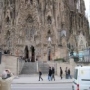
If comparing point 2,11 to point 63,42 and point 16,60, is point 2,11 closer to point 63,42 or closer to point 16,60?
point 63,42

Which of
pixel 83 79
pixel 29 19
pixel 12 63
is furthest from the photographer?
pixel 29 19

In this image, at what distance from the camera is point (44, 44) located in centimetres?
5994

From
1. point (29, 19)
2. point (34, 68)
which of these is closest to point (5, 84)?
point (34, 68)

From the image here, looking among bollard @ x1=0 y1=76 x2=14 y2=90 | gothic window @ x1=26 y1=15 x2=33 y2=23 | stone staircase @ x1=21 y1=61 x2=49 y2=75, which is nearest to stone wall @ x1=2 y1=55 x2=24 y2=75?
stone staircase @ x1=21 y1=61 x2=49 y2=75

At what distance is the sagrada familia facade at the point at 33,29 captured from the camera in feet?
197

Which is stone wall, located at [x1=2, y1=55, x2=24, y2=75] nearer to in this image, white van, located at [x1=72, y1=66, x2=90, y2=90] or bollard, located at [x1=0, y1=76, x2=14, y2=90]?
white van, located at [x1=72, y1=66, x2=90, y2=90]

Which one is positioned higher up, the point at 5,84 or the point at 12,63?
the point at 12,63

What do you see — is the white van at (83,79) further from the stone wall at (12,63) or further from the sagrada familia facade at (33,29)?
the sagrada familia facade at (33,29)

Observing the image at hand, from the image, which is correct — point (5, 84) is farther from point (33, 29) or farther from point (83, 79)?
point (33, 29)

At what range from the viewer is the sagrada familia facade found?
197 ft

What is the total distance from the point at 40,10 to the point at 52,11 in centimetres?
229

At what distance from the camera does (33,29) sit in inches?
2415

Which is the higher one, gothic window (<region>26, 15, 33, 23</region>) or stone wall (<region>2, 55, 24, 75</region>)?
gothic window (<region>26, 15, 33, 23</region>)

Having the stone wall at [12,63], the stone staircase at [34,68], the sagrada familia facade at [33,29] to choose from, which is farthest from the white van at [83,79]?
the sagrada familia facade at [33,29]
